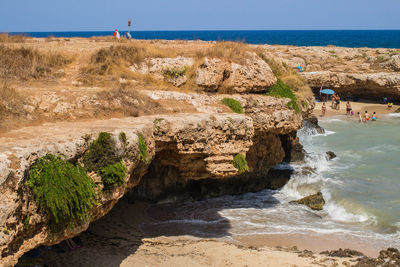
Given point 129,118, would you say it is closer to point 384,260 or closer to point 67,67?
point 67,67

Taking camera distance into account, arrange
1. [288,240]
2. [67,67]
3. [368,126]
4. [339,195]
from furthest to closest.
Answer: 1. [368,126]
2. [339,195]
3. [67,67]
4. [288,240]

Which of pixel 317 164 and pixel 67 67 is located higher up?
pixel 67 67

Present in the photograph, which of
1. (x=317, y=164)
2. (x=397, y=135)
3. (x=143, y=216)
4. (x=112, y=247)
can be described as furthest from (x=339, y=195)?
(x=397, y=135)

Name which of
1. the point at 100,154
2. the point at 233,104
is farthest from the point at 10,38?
the point at 100,154

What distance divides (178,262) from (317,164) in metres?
13.3

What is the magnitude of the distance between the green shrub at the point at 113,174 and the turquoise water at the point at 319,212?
484cm

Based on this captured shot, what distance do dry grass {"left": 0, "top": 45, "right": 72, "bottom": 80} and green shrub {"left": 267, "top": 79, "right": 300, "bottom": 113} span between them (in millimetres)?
7877

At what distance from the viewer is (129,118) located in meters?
11.3

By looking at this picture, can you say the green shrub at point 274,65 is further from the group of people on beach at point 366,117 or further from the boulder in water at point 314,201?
the group of people on beach at point 366,117

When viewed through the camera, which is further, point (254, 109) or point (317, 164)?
point (317, 164)

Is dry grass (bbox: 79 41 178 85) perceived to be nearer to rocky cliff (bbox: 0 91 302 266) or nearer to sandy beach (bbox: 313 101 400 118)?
rocky cliff (bbox: 0 91 302 266)

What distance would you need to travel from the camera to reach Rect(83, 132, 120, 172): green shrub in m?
8.41

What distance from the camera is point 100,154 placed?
863 cm

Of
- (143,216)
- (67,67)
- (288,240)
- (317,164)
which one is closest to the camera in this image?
(288,240)
